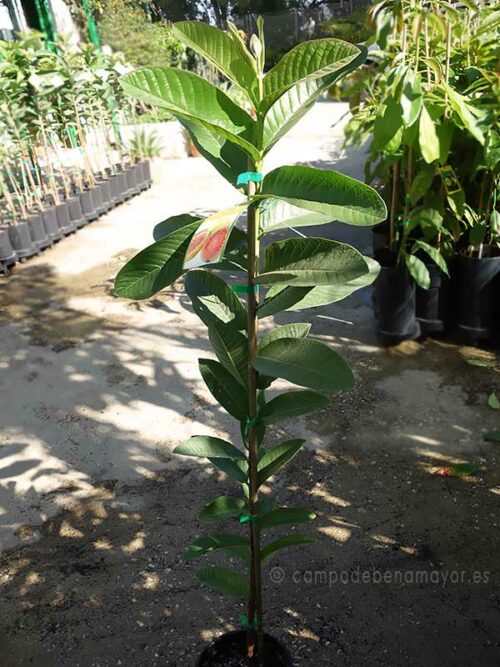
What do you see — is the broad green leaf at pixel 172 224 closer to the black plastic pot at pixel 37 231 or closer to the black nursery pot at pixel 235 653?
the black nursery pot at pixel 235 653

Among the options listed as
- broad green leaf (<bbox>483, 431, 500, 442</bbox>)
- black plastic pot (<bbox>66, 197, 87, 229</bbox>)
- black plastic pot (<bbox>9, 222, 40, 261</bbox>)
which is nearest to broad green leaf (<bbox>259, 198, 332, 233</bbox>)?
broad green leaf (<bbox>483, 431, 500, 442</bbox>)

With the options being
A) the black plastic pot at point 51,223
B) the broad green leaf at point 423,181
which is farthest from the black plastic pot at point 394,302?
the black plastic pot at point 51,223

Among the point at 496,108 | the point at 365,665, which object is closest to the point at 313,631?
the point at 365,665

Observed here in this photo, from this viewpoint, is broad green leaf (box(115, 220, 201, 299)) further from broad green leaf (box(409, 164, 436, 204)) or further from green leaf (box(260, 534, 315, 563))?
broad green leaf (box(409, 164, 436, 204))

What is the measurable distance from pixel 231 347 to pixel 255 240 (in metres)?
0.22

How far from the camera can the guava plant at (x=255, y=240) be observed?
2.77ft

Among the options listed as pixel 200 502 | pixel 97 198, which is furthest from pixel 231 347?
pixel 97 198

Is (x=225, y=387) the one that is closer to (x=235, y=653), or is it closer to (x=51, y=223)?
(x=235, y=653)

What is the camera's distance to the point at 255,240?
1.03m

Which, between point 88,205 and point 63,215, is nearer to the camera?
point 63,215

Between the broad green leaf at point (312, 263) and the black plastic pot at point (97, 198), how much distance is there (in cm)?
532

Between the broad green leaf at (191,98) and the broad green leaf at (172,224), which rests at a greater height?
the broad green leaf at (191,98)

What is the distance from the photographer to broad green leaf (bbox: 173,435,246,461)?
116cm

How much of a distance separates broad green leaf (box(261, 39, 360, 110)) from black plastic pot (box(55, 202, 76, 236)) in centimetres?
489
